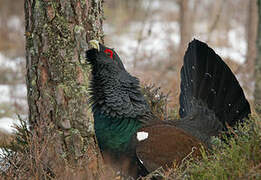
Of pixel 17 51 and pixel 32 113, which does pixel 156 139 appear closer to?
pixel 32 113

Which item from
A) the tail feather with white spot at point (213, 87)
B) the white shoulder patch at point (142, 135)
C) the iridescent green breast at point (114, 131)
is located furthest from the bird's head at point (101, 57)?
the tail feather with white spot at point (213, 87)

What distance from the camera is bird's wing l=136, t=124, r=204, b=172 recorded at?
3.00m

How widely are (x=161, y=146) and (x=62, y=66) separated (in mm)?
1110

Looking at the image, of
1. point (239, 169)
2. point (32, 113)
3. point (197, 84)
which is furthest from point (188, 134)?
point (32, 113)

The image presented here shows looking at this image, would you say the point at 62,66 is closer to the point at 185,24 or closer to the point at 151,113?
the point at 151,113

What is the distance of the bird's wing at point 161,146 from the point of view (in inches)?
118

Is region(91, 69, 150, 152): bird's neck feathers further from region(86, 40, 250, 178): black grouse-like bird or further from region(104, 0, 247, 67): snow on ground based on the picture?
region(104, 0, 247, 67): snow on ground

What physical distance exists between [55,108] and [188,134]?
1.17 meters

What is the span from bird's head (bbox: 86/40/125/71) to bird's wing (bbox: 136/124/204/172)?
1.96 ft

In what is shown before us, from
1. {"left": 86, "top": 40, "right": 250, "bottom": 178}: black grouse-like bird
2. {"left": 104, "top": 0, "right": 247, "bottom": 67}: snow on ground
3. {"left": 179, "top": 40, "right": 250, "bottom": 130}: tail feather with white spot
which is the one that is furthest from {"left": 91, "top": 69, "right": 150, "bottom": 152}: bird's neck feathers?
{"left": 104, "top": 0, "right": 247, "bottom": 67}: snow on ground

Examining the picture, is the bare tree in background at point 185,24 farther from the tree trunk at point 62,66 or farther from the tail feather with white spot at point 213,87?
the tree trunk at point 62,66

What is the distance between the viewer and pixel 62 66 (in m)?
3.42

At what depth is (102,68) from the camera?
3.25m

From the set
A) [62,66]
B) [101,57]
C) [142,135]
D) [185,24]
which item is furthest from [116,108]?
[185,24]
